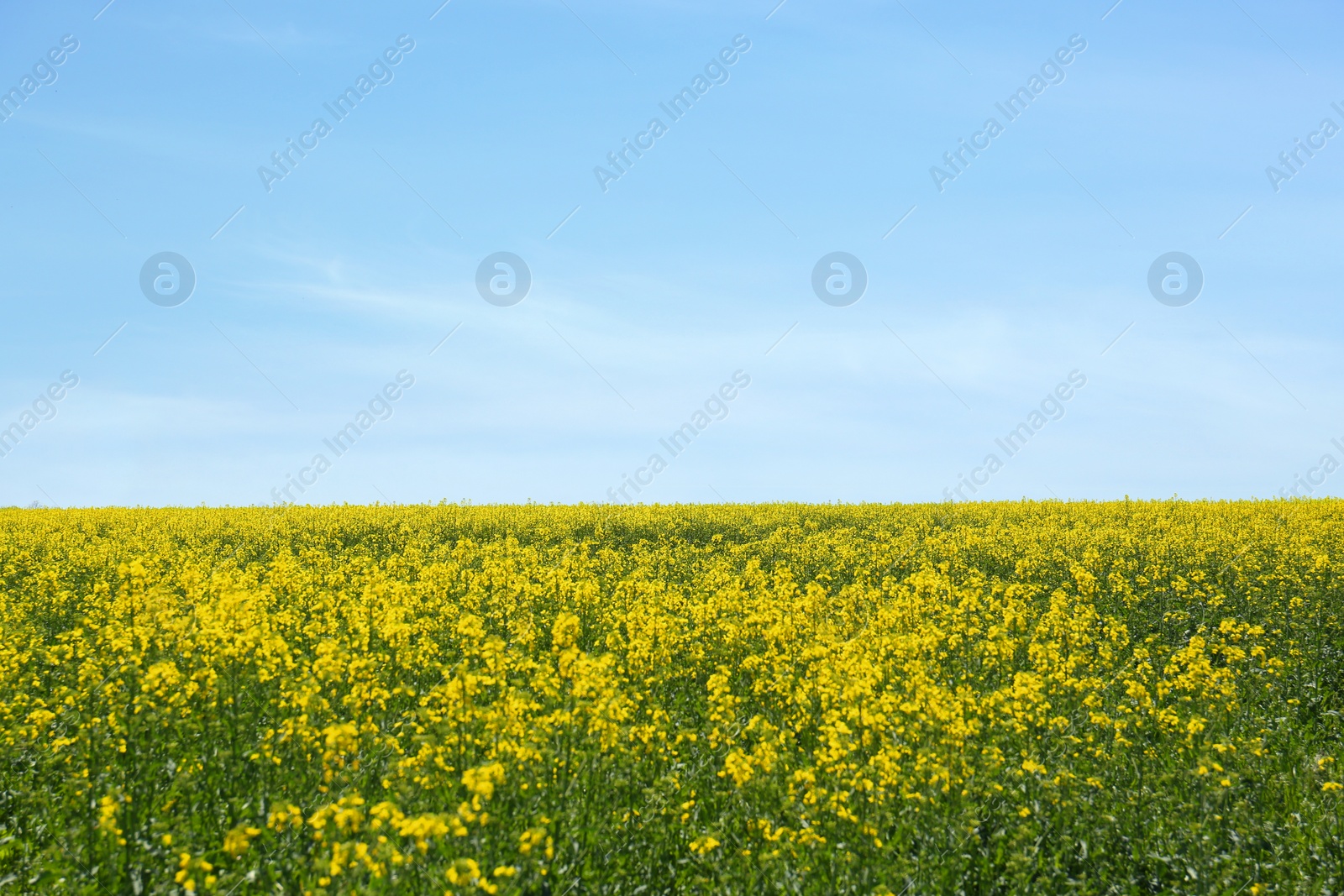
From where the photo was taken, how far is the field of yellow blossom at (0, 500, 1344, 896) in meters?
7.04

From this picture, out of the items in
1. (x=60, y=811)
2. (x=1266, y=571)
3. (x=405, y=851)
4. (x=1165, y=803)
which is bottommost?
(x=1165, y=803)

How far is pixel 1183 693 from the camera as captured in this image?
12.8 metres

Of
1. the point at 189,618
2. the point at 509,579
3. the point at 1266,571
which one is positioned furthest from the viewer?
the point at 1266,571

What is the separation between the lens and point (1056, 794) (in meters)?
8.25

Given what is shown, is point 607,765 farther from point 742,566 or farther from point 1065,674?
point 742,566

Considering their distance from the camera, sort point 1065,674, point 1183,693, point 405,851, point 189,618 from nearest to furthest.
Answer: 1. point 405,851
2. point 189,618
3. point 1065,674
4. point 1183,693

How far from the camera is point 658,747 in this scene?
8961 mm

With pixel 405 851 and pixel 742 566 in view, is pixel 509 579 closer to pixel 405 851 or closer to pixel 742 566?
pixel 742 566

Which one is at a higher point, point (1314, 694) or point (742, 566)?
point (742, 566)

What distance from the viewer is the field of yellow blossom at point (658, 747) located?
277 inches

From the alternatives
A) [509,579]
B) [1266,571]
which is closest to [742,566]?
[509,579]

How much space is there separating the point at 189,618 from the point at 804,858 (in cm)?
791

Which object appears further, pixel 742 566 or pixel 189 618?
pixel 742 566

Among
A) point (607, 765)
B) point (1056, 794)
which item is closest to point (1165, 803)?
point (1056, 794)
